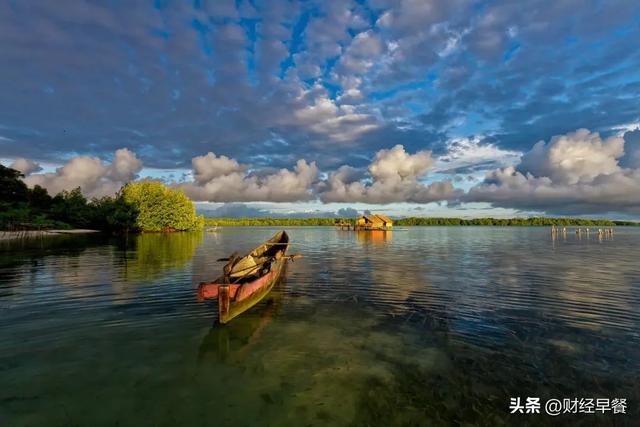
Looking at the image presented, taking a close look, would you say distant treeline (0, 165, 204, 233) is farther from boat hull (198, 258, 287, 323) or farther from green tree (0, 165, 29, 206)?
boat hull (198, 258, 287, 323)

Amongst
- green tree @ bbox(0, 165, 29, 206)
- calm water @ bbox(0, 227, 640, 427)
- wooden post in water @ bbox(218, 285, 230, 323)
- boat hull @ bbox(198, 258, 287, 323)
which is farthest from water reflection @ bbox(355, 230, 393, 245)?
green tree @ bbox(0, 165, 29, 206)

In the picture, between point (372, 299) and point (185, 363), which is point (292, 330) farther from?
point (372, 299)

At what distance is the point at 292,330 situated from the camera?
39.5 ft

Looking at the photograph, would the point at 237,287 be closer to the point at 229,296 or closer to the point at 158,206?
the point at 229,296

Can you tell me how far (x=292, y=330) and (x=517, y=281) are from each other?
55.6ft

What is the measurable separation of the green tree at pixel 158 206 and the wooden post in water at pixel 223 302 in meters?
96.7

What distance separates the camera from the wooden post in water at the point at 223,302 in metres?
11.6

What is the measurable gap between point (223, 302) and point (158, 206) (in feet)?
323

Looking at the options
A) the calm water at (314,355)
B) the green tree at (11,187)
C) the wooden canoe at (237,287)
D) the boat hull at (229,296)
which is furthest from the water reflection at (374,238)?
the green tree at (11,187)

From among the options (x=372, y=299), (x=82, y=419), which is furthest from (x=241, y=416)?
(x=372, y=299)

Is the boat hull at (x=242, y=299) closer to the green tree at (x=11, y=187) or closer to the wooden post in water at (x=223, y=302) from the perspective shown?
the wooden post in water at (x=223, y=302)

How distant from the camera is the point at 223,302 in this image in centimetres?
1159

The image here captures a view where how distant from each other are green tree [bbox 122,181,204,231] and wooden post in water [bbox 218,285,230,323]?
317ft

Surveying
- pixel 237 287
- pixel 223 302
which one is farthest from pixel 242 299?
pixel 223 302
